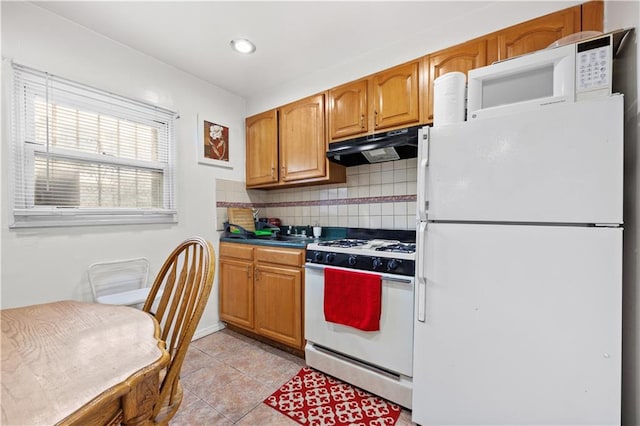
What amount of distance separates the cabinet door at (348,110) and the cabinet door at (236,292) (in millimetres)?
1380

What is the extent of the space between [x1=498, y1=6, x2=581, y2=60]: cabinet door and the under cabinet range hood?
2.13 feet

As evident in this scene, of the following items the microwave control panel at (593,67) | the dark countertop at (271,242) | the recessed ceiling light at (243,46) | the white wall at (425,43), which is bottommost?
the dark countertop at (271,242)

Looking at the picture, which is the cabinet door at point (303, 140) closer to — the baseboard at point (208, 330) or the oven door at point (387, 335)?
the oven door at point (387, 335)

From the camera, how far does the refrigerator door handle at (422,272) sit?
131 cm

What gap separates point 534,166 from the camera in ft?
3.56

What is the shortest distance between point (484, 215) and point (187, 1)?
2.04m

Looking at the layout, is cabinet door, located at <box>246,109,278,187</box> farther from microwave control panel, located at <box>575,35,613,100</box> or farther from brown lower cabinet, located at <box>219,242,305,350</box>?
microwave control panel, located at <box>575,35,613,100</box>

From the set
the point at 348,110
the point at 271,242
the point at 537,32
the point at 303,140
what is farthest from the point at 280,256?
the point at 537,32

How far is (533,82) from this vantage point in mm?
1255

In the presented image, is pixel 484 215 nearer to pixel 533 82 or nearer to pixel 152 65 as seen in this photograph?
pixel 533 82

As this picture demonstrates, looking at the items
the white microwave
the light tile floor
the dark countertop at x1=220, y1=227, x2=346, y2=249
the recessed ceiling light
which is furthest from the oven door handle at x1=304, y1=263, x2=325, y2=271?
the recessed ceiling light

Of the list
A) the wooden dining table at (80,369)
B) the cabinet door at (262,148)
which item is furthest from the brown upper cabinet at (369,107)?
the wooden dining table at (80,369)

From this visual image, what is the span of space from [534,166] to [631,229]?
18.4 inches

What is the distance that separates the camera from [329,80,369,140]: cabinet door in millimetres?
2035
